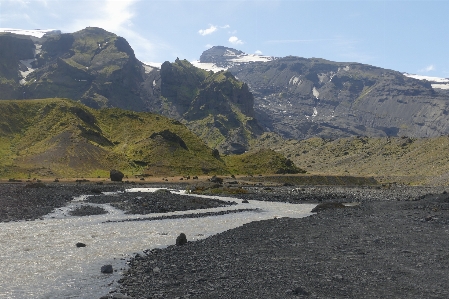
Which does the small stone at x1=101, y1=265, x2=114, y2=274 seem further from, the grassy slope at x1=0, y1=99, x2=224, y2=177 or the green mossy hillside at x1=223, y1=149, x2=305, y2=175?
the green mossy hillside at x1=223, y1=149, x2=305, y2=175

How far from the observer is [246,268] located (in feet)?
69.5

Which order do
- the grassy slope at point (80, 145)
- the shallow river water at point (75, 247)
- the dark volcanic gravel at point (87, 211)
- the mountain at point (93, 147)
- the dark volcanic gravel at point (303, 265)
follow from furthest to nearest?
the mountain at point (93, 147)
the grassy slope at point (80, 145)
the dark volcanic gravel at point (87, 211)
the shallow river water at point (75, 247)
the dark volcanic gravel at point (303, 265)

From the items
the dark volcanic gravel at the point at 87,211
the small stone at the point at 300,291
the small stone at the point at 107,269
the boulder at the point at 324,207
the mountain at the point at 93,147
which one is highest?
the mountain at the point at 93,147

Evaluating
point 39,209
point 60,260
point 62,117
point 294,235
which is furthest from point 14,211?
point 62,117

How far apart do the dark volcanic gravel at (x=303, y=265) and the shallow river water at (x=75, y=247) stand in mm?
2213

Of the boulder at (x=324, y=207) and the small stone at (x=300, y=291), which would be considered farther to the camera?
the boulder at (x=324, y=207)

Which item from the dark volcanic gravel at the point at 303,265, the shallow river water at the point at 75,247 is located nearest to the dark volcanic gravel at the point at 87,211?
the shallow river water at the point at 75,247

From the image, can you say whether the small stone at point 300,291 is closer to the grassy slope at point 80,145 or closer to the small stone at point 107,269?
the small stone at point 107,269

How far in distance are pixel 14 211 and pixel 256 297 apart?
123 ft

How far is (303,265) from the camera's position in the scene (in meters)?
21.6

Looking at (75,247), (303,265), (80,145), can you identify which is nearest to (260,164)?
(80,145)

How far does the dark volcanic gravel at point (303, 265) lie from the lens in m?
17.2

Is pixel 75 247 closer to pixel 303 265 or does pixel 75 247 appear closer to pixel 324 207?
pixel 303 265

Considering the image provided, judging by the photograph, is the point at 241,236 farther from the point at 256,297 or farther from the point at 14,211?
the point at 14,211
